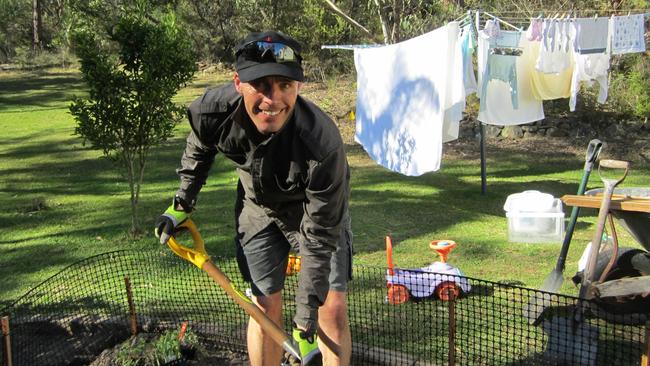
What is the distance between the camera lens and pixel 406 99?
26.1 ft

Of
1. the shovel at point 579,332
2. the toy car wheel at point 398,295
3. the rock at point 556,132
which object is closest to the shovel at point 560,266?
the shovel at point 579,332

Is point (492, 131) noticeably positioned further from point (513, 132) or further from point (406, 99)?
point (406, 99)

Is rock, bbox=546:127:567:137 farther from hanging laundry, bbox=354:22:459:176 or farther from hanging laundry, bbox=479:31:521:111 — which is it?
hanging laundry, bbox=354:22:459:176

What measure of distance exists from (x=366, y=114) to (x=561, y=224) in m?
3.44

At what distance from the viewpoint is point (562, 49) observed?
26.3 ft

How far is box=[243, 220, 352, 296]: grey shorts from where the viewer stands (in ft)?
10.1

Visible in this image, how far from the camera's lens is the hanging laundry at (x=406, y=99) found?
7426 millimetres

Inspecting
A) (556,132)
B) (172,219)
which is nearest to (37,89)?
(556,132)

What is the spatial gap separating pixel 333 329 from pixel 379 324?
1.32 meters

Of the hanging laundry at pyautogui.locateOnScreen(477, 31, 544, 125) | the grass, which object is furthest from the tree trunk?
the hanging laundry at pyautogui.locateOnScreen(477, 31, 544, 125)

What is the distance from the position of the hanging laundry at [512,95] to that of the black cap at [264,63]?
5908mm

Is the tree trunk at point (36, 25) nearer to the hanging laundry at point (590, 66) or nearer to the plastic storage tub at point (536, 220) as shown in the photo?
the hanging laundry at point (590, 66)

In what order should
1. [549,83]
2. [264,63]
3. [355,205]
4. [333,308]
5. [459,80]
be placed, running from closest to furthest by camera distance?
[264,63]
[333,308]
[459,80]
[355,205]
[549,83]

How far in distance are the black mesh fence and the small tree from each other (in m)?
1.89
